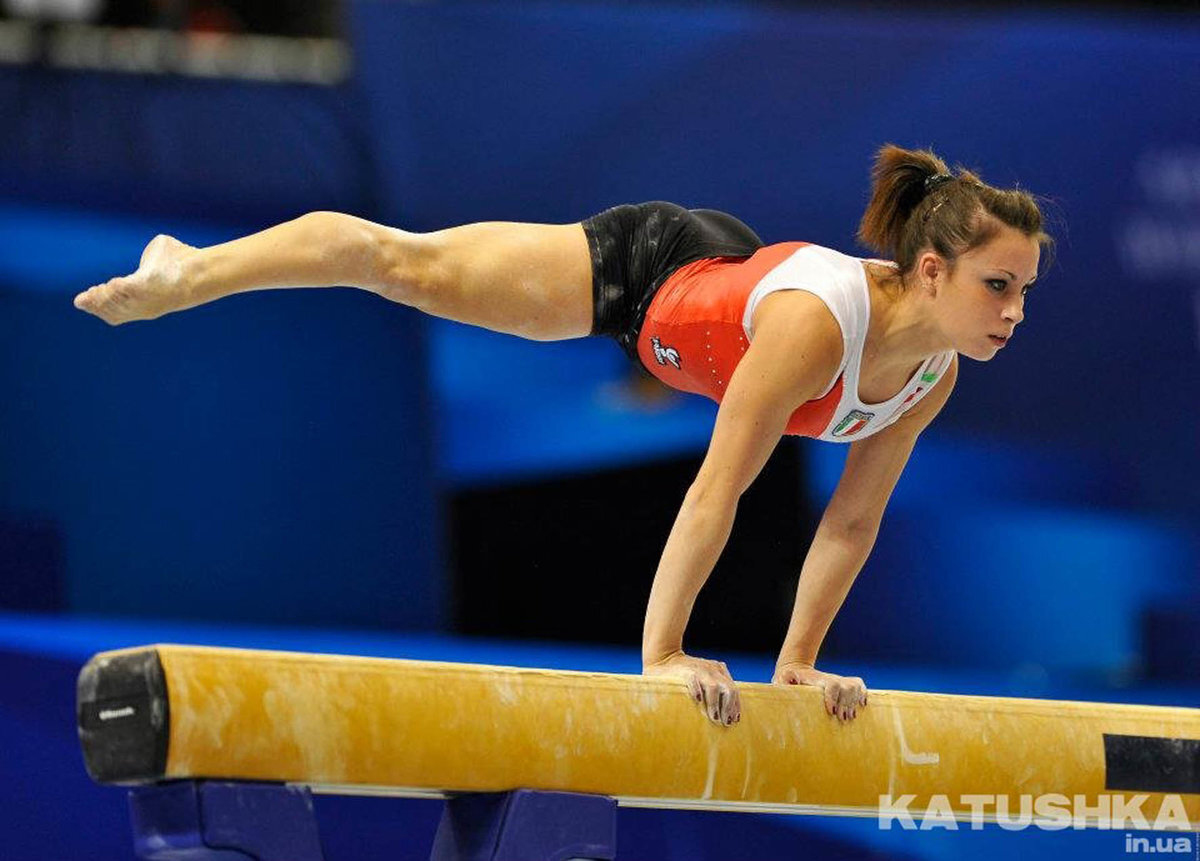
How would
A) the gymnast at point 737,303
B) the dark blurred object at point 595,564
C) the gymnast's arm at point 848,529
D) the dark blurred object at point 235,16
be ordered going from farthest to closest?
1. the dark blurred object at point 595,564
2. the dark blurred object at point 235,16
3. the gymnast's arm at point 848,529
4. the gymnast at point 737,303

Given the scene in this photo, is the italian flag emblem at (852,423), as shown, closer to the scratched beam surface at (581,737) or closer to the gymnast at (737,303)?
the gymnast at (737,303)

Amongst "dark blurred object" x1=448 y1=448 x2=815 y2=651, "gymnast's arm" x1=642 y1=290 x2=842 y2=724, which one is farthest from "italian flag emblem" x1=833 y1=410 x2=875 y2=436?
"dark blurred object" x1=448 y1=448 x2=815 y2=651

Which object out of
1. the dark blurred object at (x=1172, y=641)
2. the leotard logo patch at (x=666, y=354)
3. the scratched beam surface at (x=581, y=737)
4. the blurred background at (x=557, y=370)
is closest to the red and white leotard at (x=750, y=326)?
the leotard logo patch at (x=666, y=354)

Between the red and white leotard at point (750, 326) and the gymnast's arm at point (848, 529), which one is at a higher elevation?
the red and white leotard at point (750, 326)

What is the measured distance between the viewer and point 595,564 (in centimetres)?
722

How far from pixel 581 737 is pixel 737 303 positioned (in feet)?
3.76

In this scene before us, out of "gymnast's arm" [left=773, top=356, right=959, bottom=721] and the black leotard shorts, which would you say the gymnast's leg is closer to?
the black leotard shorts

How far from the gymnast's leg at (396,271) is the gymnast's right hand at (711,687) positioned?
1035 mm

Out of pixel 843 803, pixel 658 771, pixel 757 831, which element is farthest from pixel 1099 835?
pixel 658 771

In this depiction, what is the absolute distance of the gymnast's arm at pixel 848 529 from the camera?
3979 mm

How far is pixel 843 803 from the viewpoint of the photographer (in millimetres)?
3537

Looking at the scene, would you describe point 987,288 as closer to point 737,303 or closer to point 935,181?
point 935,181

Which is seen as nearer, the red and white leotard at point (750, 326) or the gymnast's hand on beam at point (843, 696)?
the gymnast's hand on beam at point (843, 696)

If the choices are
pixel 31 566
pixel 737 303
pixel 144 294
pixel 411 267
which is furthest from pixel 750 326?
pixel 31 566
